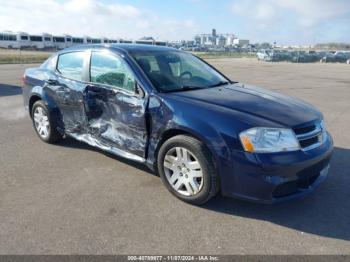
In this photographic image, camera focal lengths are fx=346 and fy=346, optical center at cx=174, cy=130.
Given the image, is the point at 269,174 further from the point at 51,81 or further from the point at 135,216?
the point at 51,81

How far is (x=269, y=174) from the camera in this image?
3230 mm

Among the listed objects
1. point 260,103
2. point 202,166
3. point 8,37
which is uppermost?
point 8,37

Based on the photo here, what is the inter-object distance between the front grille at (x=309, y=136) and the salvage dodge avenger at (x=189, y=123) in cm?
1

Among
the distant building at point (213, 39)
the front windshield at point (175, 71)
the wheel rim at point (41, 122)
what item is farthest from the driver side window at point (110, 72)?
the distant building at point (213, 39)

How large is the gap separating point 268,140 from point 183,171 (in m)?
0.98

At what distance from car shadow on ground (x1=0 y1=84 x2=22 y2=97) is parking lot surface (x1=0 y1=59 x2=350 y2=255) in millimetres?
7044

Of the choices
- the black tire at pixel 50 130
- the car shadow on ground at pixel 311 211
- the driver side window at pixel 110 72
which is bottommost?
the car shadow on ground at pixel 311 211

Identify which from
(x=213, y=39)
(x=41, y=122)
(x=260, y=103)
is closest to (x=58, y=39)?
(x=41, y=122)

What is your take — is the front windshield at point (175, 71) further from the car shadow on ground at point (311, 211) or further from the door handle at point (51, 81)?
the door handle at point (51, 81)

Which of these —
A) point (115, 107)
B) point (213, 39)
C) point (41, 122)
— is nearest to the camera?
point (115, 107)

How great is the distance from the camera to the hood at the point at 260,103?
3568mm

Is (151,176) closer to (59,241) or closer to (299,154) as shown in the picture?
(59,241)

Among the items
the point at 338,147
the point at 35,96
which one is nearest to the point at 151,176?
the point at 35,96

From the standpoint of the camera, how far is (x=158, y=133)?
388 cm
